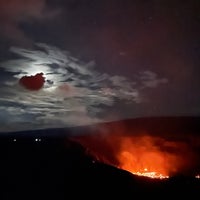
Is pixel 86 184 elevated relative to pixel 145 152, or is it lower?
lower

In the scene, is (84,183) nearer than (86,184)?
No

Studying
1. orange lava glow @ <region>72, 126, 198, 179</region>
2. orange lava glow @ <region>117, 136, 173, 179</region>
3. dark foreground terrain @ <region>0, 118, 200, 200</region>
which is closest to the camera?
dark foreground terrain @ <region>0, 118, 200, 200</region>

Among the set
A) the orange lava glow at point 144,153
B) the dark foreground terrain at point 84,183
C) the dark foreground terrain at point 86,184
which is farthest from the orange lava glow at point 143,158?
the dark foreground terrain at point 86,184

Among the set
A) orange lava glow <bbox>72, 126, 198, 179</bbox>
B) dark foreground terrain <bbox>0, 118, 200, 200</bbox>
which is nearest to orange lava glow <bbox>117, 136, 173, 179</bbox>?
orange lava glow <bbox>72, 126, 198, 179</bbox>

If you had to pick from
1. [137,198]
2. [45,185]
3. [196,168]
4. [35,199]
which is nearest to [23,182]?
[45,185]

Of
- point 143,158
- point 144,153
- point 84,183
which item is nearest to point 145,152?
point 144,153

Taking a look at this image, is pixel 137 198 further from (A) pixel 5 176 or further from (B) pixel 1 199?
(A) pixel 5 176

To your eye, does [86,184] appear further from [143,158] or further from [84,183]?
[143,158]

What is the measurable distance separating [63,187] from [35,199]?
200 centimetres

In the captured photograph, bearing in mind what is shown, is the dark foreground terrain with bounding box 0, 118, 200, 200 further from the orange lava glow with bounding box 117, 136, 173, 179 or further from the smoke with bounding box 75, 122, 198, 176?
the orange lava glow with bounding box 117, 136, 173, 179

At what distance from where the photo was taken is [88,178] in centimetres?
2067

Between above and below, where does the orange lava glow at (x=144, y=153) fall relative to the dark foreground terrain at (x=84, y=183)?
above

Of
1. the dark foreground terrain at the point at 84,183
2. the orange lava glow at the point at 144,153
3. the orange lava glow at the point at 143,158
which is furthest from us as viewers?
the orange lava glow at the point at 144,153

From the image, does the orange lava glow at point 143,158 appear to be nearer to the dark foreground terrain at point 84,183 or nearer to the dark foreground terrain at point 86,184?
the dark foreground terrain at point 84,183
